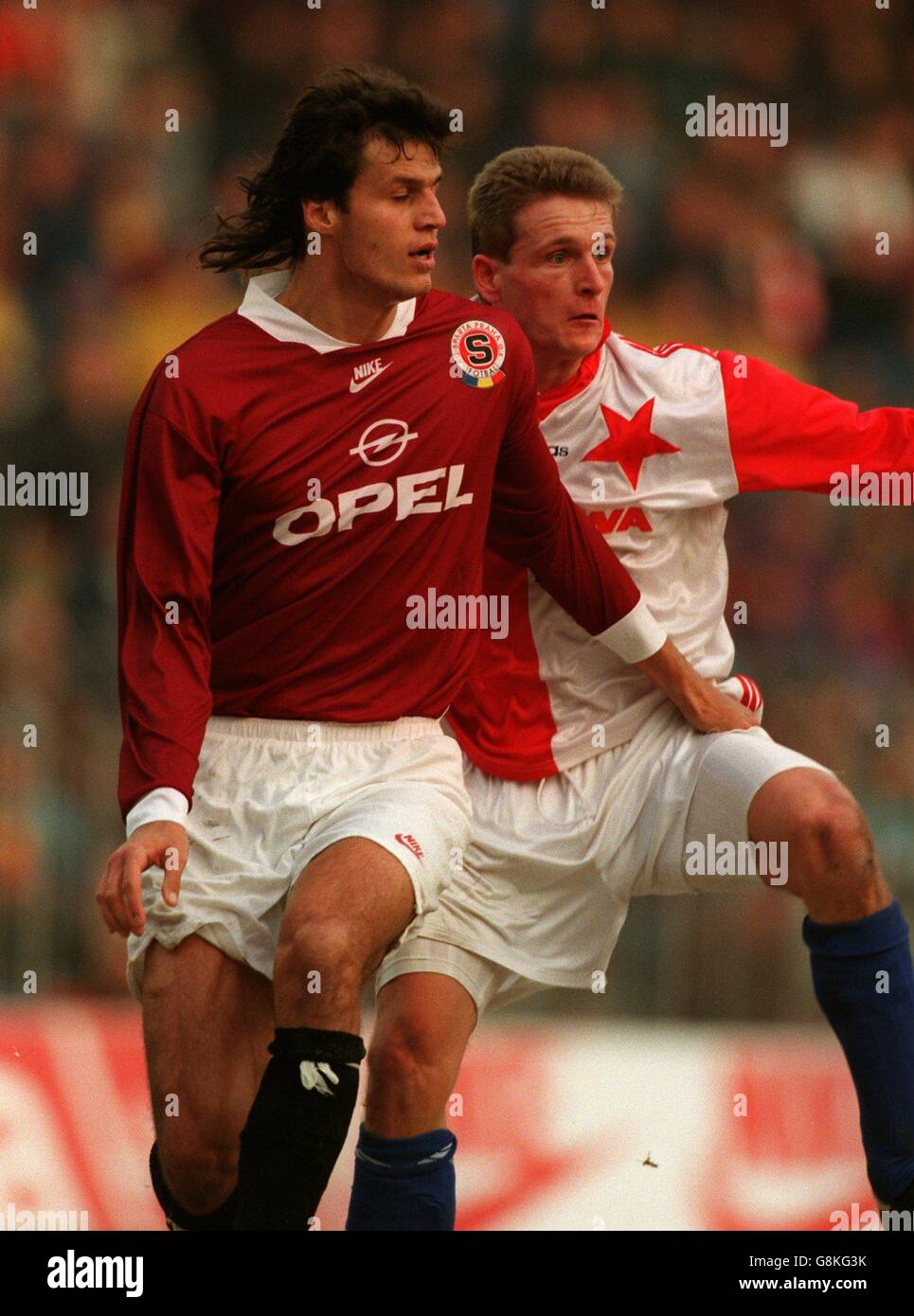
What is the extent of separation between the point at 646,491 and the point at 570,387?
291 mm

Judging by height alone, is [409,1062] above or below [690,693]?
below

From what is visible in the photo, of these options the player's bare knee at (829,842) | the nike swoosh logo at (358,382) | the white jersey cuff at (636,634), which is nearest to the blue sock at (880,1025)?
the player's bare knee at (829,842)

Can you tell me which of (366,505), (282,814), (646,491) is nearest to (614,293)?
(646,491)

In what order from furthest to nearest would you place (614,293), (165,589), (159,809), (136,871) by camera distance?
(614,293)
(165,589)
(159,809)
(136,871)

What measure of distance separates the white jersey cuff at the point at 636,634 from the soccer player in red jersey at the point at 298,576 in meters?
0.33

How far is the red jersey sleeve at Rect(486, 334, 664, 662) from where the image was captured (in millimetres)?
3838

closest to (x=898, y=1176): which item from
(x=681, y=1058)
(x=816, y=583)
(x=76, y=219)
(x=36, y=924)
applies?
(x=681, y=1058)

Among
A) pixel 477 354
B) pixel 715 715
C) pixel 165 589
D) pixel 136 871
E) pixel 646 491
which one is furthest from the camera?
pixel 646 491

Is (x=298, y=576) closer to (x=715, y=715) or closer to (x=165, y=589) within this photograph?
(x=165, y=589)

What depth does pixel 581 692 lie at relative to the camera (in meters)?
4.20

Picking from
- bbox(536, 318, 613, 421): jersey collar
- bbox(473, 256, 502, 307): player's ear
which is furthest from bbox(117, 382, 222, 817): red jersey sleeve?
bbox(473, 256, 502, 307): player's ear

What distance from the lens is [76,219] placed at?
794cm

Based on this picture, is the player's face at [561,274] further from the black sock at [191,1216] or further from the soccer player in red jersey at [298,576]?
the black sock at [191,1216]

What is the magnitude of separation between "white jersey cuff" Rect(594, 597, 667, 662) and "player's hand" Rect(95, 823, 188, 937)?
1.10 metres
